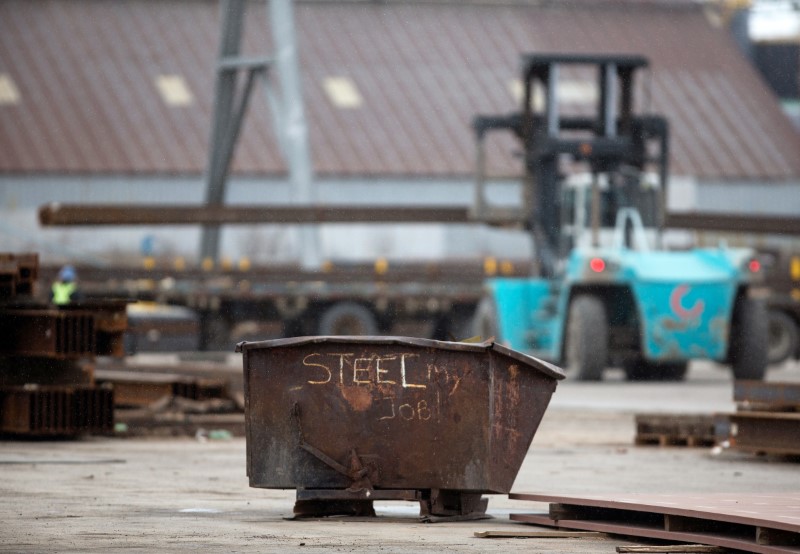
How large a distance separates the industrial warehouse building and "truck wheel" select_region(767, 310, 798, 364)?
18946mm

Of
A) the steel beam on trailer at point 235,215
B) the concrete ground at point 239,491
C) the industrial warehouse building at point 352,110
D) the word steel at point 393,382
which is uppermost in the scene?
the industrial warehouse building at point 352,110

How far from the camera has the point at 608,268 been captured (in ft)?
67.7

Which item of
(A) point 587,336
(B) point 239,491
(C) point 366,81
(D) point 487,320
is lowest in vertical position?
(B) point 239,491

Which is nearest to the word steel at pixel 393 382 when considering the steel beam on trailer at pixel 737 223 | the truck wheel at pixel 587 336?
the truck wheel at pixel 587 336

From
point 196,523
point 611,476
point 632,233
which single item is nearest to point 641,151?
point 632,233

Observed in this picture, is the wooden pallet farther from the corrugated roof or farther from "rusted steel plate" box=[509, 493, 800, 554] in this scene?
the corrugated roof

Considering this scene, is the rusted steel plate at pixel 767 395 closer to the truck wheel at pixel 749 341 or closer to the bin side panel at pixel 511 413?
the bin side panel at pixel 511 413

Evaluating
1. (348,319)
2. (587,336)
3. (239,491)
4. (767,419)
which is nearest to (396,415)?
(239,491)

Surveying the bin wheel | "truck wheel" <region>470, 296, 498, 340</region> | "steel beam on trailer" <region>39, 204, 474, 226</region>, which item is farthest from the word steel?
"steel beam on trailer" <region>39, 204, 474, 226</region>

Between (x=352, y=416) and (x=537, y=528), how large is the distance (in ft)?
3.49

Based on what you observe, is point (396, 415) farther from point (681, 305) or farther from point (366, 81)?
point (366, 81)

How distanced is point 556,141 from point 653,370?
3.83m

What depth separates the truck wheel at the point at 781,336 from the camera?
2859cm

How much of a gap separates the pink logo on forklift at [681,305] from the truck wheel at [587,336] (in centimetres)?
91
